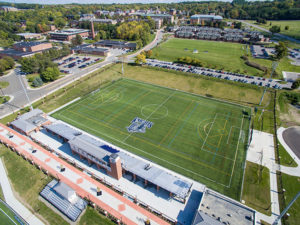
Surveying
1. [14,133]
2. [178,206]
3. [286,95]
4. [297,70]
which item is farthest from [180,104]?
[297,70]

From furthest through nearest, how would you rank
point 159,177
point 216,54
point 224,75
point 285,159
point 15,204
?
point 216,54 → point 224,75 → point 285,159 → point 159,177 → point 15,204

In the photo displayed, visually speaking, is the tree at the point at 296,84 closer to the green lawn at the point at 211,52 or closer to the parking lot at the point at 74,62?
the green lawn at the point at 211,52

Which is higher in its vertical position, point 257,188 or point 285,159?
point 285,159

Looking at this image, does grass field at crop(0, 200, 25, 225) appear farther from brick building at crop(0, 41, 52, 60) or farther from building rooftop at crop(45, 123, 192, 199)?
brick building at crop(0, 41, 52, 60)

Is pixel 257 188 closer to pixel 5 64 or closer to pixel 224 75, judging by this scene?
pixel 224 75

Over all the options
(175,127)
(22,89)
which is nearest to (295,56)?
(175,127)

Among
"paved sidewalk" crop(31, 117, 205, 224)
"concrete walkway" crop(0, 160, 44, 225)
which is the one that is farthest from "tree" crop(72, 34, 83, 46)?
"concrete walkway" crop(0, 160, 44, 225)
